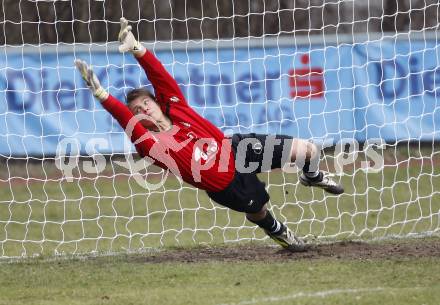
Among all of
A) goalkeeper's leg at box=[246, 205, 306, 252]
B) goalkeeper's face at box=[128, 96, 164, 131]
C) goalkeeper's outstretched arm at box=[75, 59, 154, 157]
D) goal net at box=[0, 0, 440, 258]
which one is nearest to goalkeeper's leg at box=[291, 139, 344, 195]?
goalkeeper's leg at box=[246, 205, 306, 252]

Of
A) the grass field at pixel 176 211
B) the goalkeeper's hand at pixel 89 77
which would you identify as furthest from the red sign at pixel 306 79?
the goalkeeper's hand at pixel 89 77

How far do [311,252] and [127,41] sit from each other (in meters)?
2.43

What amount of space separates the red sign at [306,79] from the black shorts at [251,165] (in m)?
5.00

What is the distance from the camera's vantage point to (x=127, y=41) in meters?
8.73

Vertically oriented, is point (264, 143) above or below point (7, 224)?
above

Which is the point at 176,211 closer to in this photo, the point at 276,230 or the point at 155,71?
the point at 276,230

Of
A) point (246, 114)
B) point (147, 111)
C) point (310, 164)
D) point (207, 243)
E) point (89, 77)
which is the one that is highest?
point (89, 77)

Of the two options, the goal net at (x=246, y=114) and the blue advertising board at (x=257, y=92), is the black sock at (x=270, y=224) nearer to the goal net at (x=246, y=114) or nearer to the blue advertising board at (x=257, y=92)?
the goal net at (x=246, y=114)

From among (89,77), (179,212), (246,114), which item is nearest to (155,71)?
(89,77)

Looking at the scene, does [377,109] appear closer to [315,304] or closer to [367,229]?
[367,229]

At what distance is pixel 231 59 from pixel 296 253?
17.4 ft

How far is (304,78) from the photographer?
1434 centimetres

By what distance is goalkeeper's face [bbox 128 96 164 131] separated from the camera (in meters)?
8.77

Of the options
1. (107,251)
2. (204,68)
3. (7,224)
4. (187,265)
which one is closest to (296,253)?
(187,265)
